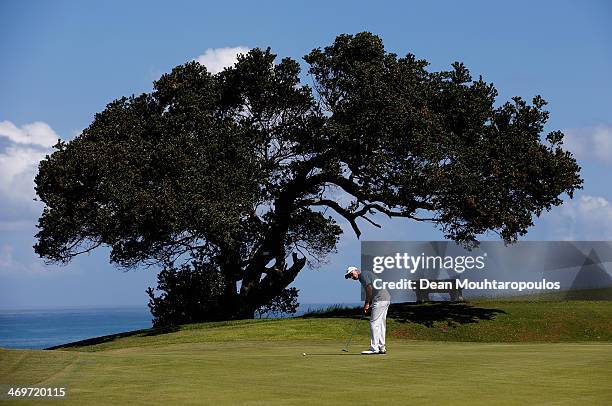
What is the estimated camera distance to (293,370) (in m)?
21.7

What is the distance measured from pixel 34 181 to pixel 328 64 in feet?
52.2

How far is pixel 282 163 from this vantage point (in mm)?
53406

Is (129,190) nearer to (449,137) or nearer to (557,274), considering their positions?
(449,137)

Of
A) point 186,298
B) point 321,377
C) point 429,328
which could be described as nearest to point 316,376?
point 321,377

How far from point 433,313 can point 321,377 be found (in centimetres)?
2927

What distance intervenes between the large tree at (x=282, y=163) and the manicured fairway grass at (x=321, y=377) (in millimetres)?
19855

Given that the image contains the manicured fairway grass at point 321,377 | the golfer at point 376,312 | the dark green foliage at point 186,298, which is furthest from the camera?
the dark green foliage at point 186,298

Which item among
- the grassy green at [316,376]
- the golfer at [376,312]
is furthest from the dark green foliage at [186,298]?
the golfer at [376,312]

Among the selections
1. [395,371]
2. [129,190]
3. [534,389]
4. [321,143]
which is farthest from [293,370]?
[321,143]

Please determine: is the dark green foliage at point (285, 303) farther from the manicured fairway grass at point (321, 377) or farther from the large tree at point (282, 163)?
the manicured fairway grass at point (321, 377)

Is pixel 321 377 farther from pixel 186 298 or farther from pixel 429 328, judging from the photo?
pixel 186 298

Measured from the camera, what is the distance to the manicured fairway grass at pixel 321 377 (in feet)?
53.7

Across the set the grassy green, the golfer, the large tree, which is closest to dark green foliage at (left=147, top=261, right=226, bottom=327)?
the large tree

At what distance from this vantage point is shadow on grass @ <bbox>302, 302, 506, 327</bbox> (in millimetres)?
46594
